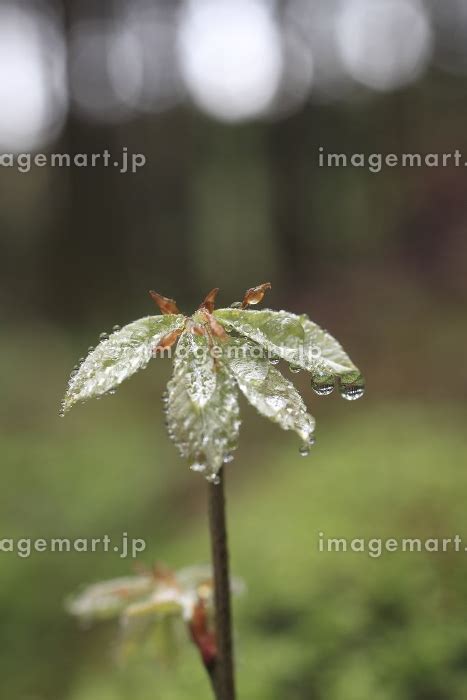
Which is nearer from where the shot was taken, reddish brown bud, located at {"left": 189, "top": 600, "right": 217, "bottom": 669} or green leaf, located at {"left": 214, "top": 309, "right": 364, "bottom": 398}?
green leaf, located at {"left": 214, "top": 309, "right": 364, "bottom": 398}

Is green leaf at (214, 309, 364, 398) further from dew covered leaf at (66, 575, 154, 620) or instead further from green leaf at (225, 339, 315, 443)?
dew covered leaf at (66, 575, 154, 620)

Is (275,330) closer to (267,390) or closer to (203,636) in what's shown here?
(267,390)

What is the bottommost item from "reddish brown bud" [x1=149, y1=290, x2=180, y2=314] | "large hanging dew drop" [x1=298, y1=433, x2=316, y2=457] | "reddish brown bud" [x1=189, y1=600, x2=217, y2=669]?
"reddish brown bud" [x1=189, y1=600, x2=217, y2=669]

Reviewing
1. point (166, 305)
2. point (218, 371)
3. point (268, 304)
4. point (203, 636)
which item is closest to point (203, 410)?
point (218, 371)

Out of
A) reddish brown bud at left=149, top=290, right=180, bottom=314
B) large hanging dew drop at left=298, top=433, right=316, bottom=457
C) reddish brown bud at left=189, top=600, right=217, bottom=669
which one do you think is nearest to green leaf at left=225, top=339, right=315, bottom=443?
large hanging dew drop at left=298, top=433, right=316, bottom=457

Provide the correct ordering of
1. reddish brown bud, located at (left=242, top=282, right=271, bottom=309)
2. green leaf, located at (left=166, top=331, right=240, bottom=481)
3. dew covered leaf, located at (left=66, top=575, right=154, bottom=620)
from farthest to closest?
dew covered leaf, located at (left=66, top=575, right=154, bottom=620)
reddish brown bud, located at (left=242, top=282, right=271, bottom=309)
green leaf, located at (left=166, top=331, right=240, bottom=481)

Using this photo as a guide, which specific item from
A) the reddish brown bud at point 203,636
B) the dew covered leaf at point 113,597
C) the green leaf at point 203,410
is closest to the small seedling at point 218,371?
the green leaf at point 203,410

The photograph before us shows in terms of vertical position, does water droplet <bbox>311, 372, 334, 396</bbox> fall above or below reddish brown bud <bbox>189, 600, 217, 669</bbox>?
above

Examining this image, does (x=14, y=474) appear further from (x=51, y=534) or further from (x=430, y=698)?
(x=430, y=698)
